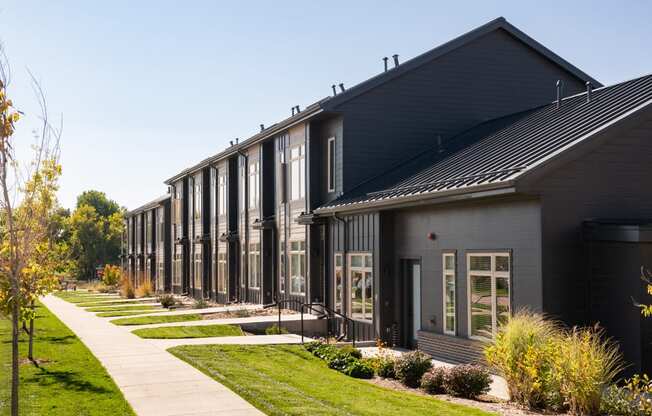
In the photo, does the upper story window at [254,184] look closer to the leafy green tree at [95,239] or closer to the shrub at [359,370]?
the shrub at [359,370]

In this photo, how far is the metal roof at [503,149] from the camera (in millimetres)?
14750

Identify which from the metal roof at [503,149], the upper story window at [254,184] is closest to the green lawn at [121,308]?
the upper story window at [254,184]

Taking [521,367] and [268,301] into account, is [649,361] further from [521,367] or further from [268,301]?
[268,301]

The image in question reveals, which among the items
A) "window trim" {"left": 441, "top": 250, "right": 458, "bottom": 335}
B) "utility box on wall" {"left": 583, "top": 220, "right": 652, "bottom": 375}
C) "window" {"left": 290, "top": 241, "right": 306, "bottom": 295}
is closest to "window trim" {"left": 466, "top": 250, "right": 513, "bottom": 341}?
"window trim" {"left": 441, "top": 250, "right": 458, "bottom": 335}

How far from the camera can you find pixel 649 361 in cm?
1281

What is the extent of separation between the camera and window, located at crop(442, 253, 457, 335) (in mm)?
16688

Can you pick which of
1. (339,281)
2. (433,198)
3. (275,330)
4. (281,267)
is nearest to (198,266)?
(281,267)

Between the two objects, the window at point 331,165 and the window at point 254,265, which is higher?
the window at point 331,165

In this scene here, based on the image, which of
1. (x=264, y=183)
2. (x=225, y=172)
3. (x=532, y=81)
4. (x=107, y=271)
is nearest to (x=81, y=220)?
(x=107, y=271)

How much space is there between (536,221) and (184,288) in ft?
112

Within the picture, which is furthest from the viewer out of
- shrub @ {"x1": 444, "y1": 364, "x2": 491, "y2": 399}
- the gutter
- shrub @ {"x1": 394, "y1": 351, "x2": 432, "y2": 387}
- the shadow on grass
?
the gutter

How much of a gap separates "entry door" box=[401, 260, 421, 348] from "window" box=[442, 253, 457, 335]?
1.83 m

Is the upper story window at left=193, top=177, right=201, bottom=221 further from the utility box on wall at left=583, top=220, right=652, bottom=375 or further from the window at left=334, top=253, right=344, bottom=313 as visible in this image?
the utility box on wall at left=583, top=220, right=652, bottom=375

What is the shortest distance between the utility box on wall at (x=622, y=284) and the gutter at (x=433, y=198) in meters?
1.74
